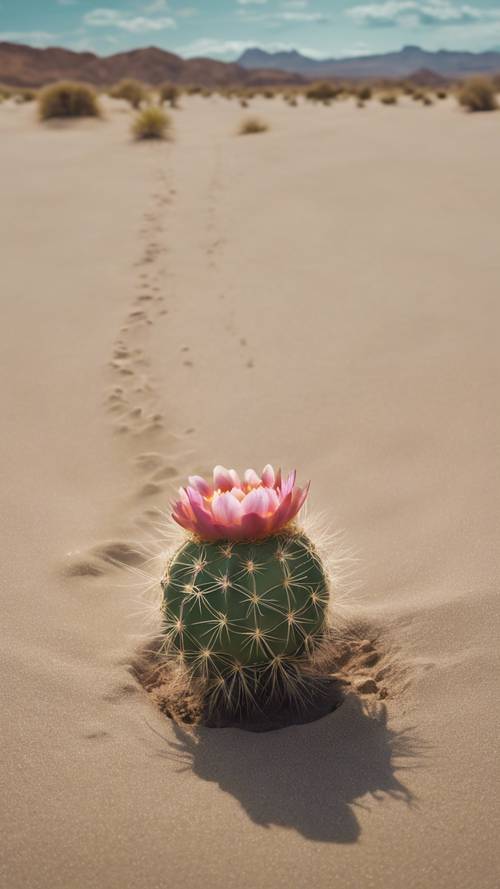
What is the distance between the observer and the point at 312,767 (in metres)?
1.94

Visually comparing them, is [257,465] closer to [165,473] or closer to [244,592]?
[165,473]

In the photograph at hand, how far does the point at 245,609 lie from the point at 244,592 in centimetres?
4

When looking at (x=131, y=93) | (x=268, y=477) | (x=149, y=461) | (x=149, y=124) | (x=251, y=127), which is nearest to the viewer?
(x=268, y=477)

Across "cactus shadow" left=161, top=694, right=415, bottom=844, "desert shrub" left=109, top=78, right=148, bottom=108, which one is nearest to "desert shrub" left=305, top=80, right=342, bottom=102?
"desert shrub" left=109, top=78, right=148, bottom=108

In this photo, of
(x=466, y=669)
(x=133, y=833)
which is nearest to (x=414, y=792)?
(x=466, y=669)

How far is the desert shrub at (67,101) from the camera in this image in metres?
16.2

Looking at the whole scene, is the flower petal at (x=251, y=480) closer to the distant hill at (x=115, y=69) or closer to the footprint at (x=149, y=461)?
the footprint at (x=149, y=461)

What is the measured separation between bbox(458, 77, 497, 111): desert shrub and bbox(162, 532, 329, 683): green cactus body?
1607 centimetres

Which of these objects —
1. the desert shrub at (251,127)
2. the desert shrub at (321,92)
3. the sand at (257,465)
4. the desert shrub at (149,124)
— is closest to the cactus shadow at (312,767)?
the sand at (257,465)

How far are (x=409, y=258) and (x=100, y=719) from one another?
5.07 m

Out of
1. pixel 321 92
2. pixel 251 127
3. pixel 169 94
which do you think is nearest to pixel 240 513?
pixel 251 127

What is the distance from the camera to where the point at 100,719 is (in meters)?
2.11

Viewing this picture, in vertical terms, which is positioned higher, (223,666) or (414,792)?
(223,666)

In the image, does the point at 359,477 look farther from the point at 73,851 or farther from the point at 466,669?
the point at 73,851
